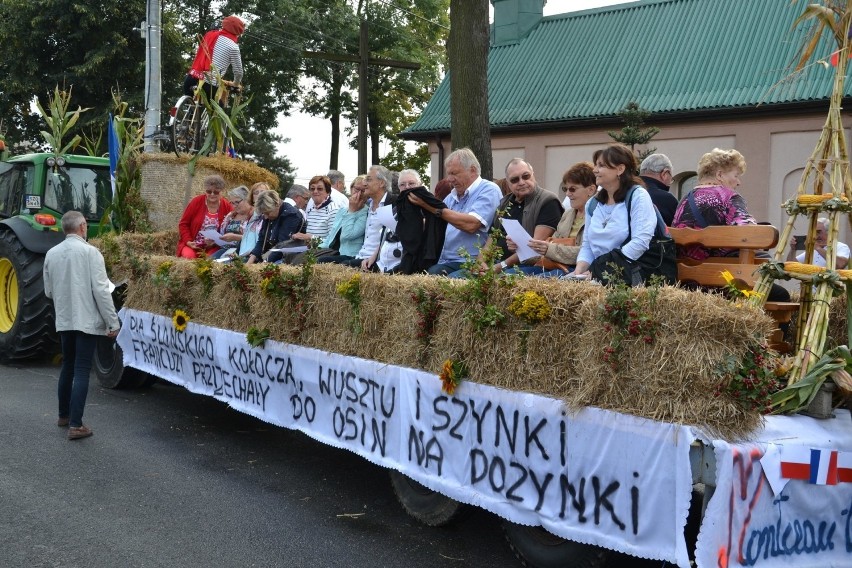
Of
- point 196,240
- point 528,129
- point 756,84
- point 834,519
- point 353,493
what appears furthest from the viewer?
point 528,129

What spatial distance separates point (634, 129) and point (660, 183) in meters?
12.2

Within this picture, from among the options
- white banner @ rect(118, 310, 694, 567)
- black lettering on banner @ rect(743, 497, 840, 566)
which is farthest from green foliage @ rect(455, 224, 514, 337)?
black lettering on banner @ rect(743, 497, 840, 566)

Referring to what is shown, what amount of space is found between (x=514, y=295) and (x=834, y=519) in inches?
67.3

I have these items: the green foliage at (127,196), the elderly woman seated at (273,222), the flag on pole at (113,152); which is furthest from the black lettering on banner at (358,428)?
the flag on pole at (113,152)

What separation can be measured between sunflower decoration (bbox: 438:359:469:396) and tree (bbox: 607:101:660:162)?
501 inches

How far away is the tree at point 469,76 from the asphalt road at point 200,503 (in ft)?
14.7

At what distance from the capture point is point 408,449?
16.6 feet

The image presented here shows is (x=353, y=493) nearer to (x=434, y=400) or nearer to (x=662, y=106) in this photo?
(x=434, y=400)

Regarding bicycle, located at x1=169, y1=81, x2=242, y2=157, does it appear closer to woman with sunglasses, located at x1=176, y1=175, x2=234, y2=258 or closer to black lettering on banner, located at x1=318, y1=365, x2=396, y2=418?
woman with sunglasses, located at x1=176, y1=175, x2=234, y2=258

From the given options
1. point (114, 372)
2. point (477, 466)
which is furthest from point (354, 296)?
point (114, 372)

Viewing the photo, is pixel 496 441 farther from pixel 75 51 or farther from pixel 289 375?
pixel 75 51

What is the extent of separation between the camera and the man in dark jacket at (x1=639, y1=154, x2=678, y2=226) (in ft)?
18.6

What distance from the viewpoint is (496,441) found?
443 centimetres

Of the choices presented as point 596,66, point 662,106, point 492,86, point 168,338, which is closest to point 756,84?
point 662,106
